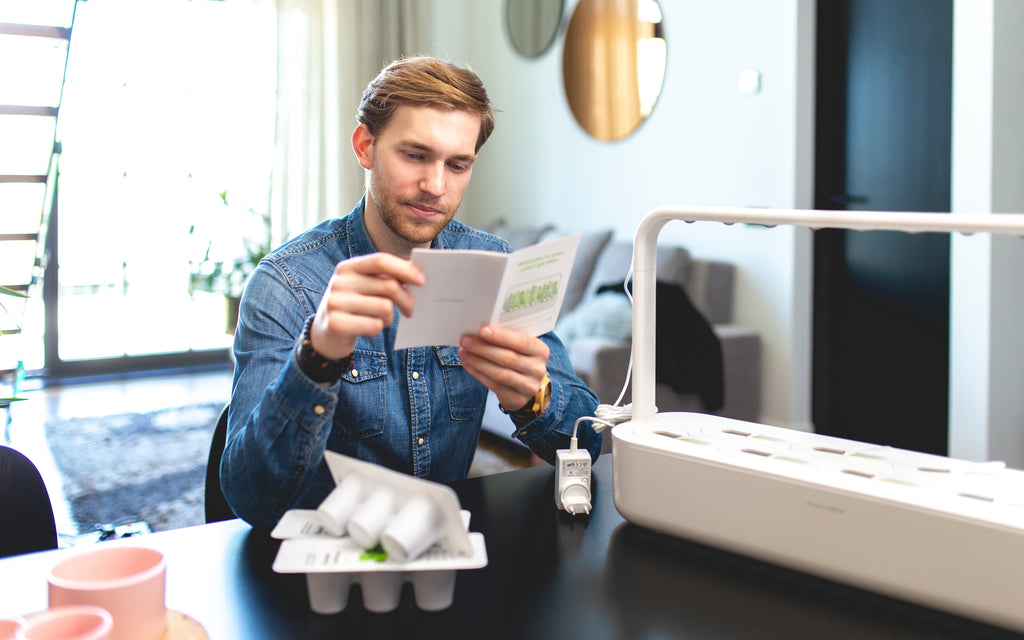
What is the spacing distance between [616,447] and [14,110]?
347cm

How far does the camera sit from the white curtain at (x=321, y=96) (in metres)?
5.50

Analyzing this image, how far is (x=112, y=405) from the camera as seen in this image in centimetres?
451

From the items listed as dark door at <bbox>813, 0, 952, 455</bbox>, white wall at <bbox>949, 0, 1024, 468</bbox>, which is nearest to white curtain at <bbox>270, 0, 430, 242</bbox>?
dark door at <bbox>813, 0, 952, 455</bbox>

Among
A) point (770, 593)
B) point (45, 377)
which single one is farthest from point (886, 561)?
point (45, 377)

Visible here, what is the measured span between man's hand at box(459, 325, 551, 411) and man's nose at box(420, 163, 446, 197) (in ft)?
1.12

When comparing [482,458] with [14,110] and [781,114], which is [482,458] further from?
[14,110]

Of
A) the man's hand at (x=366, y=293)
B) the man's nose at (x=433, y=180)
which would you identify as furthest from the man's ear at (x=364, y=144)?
the man's hand at (x=366, y=293)

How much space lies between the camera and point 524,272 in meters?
0.95

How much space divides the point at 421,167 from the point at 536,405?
41 centimetres

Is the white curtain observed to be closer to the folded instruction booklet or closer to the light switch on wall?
the light switch on wall

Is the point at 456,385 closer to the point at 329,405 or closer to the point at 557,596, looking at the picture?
the point at 329,405

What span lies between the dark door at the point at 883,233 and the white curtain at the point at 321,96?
2.96 meters

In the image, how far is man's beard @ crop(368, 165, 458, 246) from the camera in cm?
133

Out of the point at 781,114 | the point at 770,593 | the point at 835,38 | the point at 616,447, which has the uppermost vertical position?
the point at 835,38
